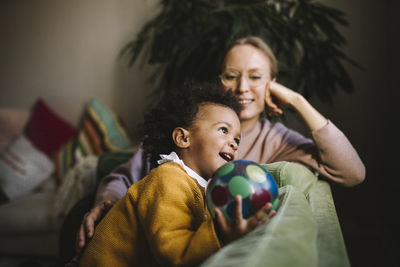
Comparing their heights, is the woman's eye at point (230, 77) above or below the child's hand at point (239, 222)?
above

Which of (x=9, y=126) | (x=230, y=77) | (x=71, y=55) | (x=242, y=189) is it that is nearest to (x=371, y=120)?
(x=230, y=77)

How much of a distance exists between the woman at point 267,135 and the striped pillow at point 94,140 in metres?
0.96

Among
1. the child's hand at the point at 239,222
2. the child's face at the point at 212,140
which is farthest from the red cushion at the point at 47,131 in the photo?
the child's hand at the point at 239,222

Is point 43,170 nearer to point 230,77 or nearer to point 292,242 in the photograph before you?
point 230,77

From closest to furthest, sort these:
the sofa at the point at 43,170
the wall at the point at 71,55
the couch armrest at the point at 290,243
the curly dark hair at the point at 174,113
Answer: the couch armrest at the point at 290,243, the curly dark hair at the point at 174,113, the sofa at the point at 43,170, the wall at the point at 71,55

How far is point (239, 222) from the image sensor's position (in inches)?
21.3

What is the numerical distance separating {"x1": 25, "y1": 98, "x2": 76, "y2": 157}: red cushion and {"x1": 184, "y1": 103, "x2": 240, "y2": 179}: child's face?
1.70 metres

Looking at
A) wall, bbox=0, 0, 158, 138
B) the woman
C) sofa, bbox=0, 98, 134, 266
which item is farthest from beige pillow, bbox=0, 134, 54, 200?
the woman

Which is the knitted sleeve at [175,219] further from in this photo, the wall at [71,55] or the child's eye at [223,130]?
the wall at [71,55]

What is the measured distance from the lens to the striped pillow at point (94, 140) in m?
2.05

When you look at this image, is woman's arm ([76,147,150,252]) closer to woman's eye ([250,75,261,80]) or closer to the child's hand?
the child's hand

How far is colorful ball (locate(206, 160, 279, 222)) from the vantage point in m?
0.55

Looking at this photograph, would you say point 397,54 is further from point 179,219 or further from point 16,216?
point 16,216

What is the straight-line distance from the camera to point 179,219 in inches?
23.5
